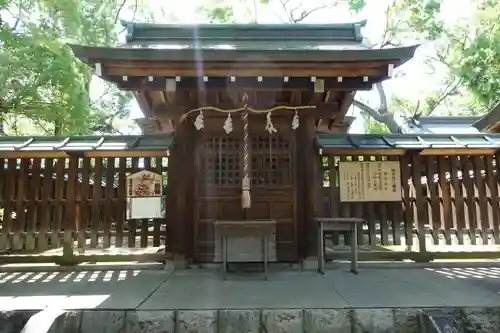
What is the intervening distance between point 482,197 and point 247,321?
5.49 m

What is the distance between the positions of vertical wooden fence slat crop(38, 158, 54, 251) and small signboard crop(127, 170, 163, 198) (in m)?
1.51

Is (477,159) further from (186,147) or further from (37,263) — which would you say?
(37,263)

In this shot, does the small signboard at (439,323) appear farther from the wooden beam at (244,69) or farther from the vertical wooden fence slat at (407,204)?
the wooden beam at (244,69)

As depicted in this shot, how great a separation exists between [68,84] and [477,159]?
1022 centimetres

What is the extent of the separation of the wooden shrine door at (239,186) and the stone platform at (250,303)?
0.97 meters

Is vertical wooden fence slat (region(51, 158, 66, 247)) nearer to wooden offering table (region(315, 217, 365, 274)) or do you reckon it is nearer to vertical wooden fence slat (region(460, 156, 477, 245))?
wooden offering table (region(315, 217, 365, 274))

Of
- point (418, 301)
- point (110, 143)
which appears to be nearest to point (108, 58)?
point (110, 143)

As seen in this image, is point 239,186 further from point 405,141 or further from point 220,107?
point 405,141

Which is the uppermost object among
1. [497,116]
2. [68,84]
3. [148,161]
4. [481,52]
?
[481,52]

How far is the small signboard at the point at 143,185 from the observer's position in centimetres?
660

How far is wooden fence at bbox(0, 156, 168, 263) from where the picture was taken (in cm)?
664

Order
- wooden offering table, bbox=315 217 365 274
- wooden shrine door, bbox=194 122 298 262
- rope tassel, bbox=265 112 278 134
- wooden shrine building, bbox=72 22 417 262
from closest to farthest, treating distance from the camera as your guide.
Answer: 1. wooden offering table, bbox=315 217 365 274
2. wooden shrine building, bbox=72 22 417 262
3. rope tassel, bbox=265 112 278 134
4. wooden shrine door, bbox=194 122 298 262

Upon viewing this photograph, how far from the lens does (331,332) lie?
3.88 metres

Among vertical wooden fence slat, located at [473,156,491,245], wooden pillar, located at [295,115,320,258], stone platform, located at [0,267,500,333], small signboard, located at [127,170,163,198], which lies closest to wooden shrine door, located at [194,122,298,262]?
wooden pillar, located at [295,115,320,258]
